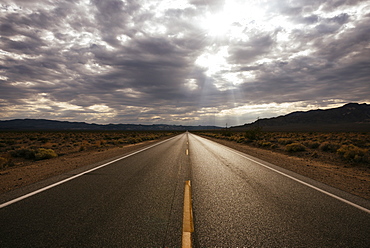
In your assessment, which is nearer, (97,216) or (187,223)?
(187,223)

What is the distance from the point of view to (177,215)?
391 centimetres

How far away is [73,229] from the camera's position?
3.35 metres

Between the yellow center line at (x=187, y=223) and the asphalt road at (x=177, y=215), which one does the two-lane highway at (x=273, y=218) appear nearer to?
the asphalt road at (x=177, y=215)

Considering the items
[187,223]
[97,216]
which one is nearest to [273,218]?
[187,223]

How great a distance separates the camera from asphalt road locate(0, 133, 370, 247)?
3064 millimetres

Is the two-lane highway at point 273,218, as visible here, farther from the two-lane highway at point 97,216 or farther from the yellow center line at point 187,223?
the two-lane highway at point 97,216

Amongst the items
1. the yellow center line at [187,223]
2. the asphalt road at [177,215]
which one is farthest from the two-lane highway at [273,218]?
the yellow center line at [187,223]

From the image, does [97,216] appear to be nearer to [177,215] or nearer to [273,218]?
[177,215]

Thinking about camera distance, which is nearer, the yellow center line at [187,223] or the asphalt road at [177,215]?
the yellow center line at [187,223]

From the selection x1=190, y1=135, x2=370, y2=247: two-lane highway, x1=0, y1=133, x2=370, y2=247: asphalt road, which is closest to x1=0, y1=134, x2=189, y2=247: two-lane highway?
x1=0, y1=133, x2=370, y2=247: asphalt road

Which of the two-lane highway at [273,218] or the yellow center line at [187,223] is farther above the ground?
the yellow center line at [187,223]

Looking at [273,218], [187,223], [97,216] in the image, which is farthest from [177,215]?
[273,218]

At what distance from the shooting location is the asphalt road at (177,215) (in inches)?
121

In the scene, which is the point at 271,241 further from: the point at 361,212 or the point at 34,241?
the point at 34,241
